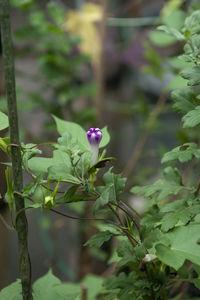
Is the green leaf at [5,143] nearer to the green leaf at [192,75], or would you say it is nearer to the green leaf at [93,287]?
the green leaf at [192,75]

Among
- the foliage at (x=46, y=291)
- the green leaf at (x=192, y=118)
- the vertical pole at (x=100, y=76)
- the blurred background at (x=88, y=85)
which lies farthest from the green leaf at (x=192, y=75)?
the vertical pole at (x=100, y=76)

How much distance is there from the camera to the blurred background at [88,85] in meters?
1.18

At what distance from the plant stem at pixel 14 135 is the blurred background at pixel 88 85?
0.93ft

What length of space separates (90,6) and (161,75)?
41 centimetres

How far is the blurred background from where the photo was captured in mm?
1185

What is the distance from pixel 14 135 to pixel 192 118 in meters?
0.19

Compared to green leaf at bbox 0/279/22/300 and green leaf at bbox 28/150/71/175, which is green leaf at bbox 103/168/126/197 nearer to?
green leaf at bbox 28/150/71/175

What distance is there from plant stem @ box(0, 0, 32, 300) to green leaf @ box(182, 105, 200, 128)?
0.18 m

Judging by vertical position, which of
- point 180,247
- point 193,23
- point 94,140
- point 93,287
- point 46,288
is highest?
point 193,23

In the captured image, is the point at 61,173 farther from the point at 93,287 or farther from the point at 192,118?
the point at 93,287

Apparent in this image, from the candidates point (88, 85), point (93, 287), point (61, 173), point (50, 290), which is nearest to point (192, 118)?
point (61, 173)

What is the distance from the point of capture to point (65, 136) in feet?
1.45

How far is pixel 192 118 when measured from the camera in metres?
0.44

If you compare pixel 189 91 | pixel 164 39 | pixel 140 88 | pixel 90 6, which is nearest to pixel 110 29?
pixel 140 88
